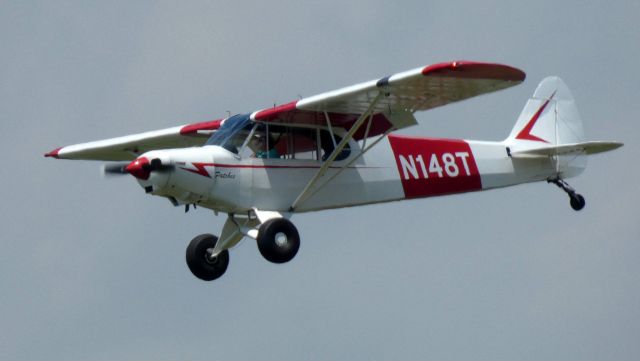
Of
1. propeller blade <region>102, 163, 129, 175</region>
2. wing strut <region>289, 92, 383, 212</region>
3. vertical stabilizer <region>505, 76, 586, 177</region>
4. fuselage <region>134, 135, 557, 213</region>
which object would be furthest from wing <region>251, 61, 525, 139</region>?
vertical stabilizer <region>505, 76, 586, 177</region>

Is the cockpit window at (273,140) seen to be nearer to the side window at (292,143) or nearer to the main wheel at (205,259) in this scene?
the side window at (292,143)

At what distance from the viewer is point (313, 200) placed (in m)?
19.5

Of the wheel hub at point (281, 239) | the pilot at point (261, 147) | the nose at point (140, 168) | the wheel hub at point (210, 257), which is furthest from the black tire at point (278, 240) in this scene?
the nose at point (140, 168)

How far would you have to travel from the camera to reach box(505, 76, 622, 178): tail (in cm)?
2281

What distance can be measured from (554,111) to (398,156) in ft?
15.4

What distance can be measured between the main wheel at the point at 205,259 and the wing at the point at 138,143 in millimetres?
2043

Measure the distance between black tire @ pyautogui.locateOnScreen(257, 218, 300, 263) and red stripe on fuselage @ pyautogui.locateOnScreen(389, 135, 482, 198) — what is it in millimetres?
2724

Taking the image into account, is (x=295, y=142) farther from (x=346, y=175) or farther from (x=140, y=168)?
(x=140, y=168)

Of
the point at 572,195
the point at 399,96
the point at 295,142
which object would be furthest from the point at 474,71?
the point at 572,195

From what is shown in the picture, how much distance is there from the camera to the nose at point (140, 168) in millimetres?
17938

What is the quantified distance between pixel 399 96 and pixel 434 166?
2702 mm

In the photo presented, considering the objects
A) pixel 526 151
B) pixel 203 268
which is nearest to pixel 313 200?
pixel 203 268

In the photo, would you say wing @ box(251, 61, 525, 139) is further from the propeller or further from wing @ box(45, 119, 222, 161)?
wing @ box(45, 119, 222, 161)

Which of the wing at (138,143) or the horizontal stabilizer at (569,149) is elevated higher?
the wing at (138,143)
